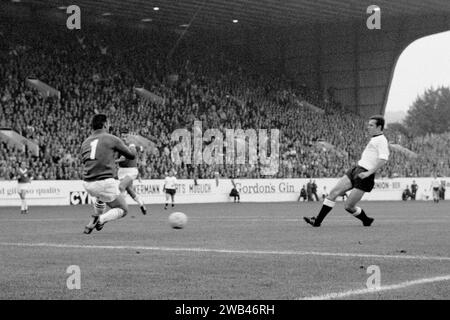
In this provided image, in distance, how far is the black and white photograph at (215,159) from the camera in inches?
352

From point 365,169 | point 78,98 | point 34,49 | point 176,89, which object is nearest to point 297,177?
point 176,89

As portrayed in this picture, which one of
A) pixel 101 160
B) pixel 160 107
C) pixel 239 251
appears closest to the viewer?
pixel 239 251

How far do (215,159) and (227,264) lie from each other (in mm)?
Answer: 37415

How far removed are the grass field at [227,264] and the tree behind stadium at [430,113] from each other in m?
146

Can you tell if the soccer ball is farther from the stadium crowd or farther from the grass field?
the stadium crowd

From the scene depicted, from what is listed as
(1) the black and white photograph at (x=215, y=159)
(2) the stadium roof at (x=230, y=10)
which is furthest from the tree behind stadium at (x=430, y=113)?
(2) the stadium roof at (x=230, y=10)

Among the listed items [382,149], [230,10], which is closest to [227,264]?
[382,149]

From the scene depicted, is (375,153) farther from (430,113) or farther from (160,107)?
(430,113)

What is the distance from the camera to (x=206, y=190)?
47.3 m

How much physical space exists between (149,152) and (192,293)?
126 feet

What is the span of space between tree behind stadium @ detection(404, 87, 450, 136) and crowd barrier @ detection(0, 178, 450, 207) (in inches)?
4073

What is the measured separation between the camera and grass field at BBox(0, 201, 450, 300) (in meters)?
7.64

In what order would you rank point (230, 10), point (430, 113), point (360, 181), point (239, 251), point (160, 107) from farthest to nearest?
point (430, 113), point (230, 10), point (160, 107), point (360, 181), point (239, 251)

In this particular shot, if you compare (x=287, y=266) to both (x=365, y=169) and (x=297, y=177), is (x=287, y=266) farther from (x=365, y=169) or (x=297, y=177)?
(x=297, y=177)
